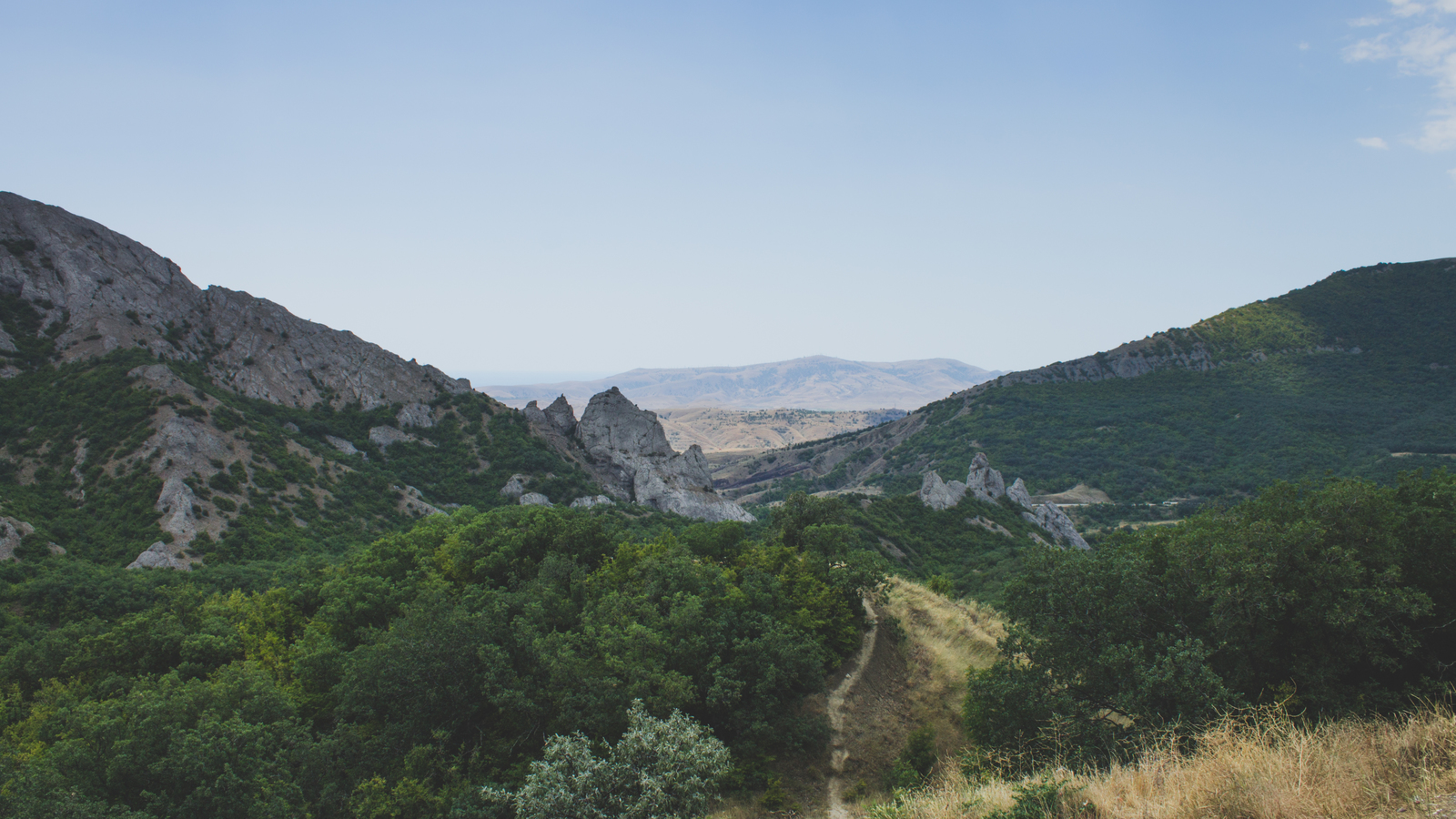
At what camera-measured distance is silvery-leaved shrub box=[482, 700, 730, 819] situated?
55.8 feet

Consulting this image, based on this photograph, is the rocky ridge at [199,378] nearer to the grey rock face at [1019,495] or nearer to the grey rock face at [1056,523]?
the grey rock face at [1019,495]

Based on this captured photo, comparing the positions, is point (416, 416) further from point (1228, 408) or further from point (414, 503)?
point (1228, 408)

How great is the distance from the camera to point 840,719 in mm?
27391

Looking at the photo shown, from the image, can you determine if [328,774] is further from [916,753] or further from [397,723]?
[916,753]

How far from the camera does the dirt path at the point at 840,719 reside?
23156 mm

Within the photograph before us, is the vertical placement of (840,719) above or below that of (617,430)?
below

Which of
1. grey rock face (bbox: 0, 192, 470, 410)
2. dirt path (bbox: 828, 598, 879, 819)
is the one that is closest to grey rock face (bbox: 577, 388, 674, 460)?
grey rock face (bbox: 0, 192, 470, 410)

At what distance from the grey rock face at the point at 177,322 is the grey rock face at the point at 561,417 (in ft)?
55.2

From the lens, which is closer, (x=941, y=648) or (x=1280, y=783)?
(x=1280, y=783)

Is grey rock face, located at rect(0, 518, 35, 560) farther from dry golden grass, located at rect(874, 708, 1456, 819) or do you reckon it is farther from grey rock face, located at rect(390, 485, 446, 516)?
dry golden grass, located at rect(874, 708, 1456, 819)

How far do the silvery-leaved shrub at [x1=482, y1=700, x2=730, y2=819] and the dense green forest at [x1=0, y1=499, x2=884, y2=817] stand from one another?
2.65 meters

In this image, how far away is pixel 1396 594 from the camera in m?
17.2

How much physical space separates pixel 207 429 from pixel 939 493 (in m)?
84.8

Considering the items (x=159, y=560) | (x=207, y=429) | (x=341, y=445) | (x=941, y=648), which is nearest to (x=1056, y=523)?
(x=941, y=648)
